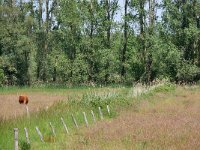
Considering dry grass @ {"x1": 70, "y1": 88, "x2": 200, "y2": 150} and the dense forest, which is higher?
the dense forest

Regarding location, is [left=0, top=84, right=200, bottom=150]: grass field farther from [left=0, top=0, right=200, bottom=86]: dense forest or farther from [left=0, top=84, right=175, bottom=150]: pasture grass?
[left=0, top=0, right=200, bottom=86]: dense forest

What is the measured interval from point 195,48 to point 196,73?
488 centimetres

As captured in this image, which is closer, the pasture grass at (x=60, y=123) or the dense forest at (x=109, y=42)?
the pasture grass at (x=60, y=123)

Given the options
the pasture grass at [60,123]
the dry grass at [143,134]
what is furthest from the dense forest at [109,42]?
the dry grass at [143,134]

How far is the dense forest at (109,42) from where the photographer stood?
168 ft

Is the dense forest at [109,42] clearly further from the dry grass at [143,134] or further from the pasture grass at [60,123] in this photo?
the dry grass at [143,134]

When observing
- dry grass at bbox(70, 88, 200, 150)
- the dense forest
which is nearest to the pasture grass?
dry grass at bbox(70, 88, 200, 150)

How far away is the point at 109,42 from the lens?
54688 mm

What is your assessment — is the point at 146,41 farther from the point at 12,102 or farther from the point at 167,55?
the point at 12,102

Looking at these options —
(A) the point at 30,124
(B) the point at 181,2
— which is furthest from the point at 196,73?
(A) the point at 30,124

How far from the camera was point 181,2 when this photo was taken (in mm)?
51906

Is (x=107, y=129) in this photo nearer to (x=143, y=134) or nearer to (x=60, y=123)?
(x=143, y=134)

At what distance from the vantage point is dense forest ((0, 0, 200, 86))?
51.1 metres

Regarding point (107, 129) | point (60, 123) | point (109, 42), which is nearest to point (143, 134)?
point (107, 129)
